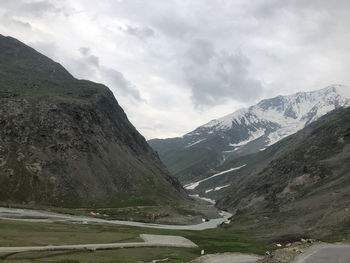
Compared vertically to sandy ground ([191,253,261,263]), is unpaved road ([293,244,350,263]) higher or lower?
higher

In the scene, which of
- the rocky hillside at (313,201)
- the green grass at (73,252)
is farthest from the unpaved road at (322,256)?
the rocky hillside at (313,201)

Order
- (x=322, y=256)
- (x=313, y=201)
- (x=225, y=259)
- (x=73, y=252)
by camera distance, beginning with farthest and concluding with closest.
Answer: (x=313, y=201), (x=73, y=252), (x=225, y=259), (x=322, y=256)

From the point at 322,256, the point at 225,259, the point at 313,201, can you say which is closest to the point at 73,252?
the point at 225,259

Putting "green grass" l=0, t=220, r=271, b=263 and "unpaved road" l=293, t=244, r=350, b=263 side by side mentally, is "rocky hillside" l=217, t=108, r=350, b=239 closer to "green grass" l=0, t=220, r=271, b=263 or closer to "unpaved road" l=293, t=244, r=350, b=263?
"green grass" l=0, t=220, r=271, b=263

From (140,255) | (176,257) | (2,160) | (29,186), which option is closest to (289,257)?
(176,257)

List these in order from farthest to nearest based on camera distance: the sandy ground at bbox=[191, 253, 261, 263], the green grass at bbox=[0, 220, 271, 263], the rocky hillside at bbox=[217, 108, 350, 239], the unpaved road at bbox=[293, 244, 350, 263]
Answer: the rocky hillside at bbox=[217, 108, 350, 239], the sandy ground at bbox=[191, 253, 261, 263], the green grass at bbox=[0, 220, 271, 263], the unpaved road at bbox=[293, 244, 350, 263]

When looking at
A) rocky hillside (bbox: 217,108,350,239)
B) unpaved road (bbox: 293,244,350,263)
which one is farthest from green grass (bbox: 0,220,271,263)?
rocky hillside (bbox: 217,108,350,239)

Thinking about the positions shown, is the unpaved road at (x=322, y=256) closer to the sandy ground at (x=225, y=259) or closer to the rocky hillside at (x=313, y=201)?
the sandy ground at (x=225, y=259)

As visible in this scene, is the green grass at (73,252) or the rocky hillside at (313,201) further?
the rocky hillside at (313,201)

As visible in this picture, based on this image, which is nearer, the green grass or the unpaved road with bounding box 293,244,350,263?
the unpaved road with bounding box 293,244,350,263

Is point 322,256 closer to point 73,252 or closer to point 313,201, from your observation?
point 73,252

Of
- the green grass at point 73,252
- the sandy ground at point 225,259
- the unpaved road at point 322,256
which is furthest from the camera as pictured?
the sandy ground at point 225,259

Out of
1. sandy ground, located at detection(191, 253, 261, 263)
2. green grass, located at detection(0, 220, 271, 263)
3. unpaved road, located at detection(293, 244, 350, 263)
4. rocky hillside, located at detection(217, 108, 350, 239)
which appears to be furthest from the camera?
rocky hillside, located at detection(217, 108, 350, 239)

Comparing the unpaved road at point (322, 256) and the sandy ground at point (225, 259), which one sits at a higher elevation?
the unpaved road at point (322, 256)
